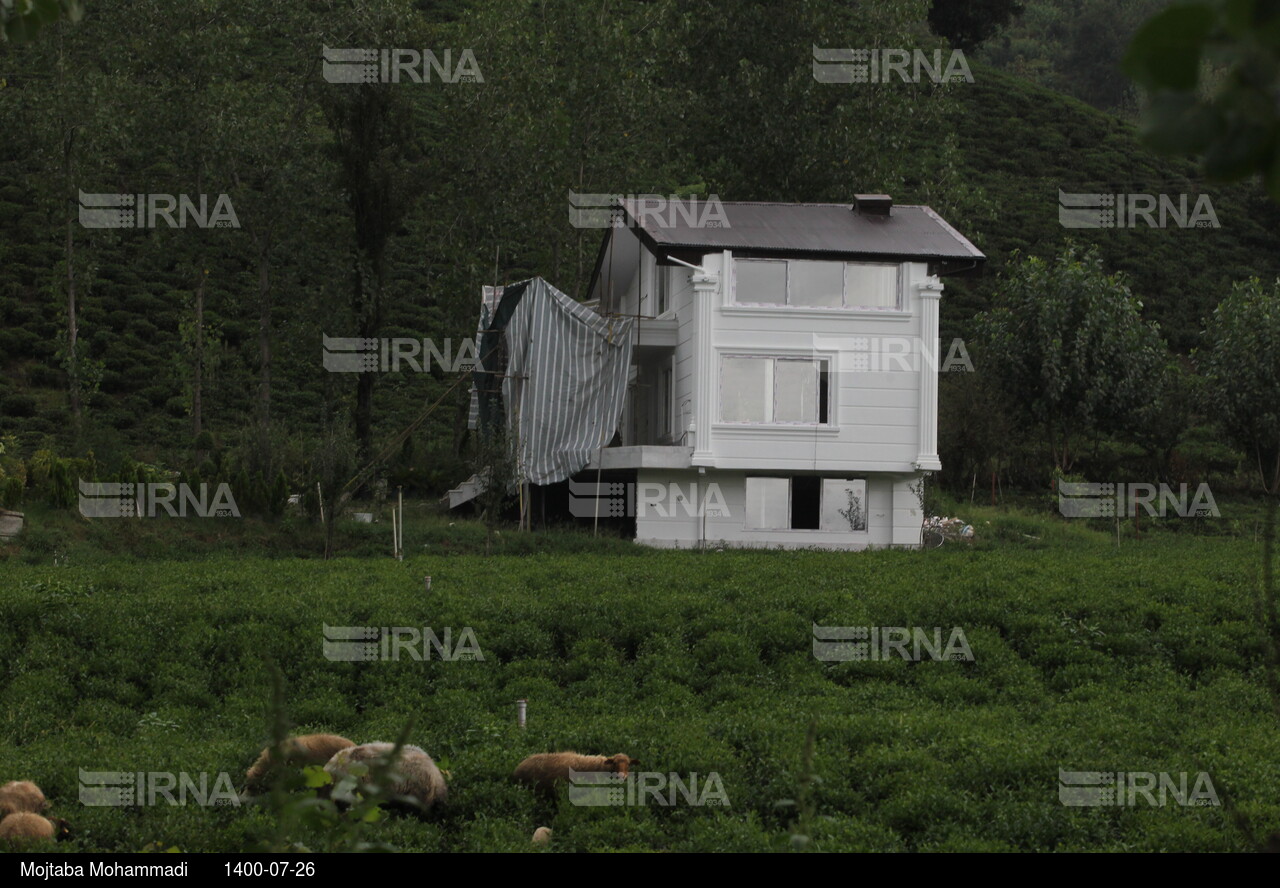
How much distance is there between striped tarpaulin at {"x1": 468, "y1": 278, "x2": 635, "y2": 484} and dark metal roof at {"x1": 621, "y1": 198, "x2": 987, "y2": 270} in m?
2.70

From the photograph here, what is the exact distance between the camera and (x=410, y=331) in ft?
170

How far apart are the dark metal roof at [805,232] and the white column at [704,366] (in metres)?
0.95

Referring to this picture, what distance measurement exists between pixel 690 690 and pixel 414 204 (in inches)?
983

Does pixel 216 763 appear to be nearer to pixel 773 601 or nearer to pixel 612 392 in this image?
pixel 773 601

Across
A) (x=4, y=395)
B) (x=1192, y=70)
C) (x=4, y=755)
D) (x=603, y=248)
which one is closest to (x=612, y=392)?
(x=603, y=248)

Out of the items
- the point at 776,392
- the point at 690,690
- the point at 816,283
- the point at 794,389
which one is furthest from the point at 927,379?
the point at 690,690

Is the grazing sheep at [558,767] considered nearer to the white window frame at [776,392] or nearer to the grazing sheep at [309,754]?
the grazing sheep at [309,754]

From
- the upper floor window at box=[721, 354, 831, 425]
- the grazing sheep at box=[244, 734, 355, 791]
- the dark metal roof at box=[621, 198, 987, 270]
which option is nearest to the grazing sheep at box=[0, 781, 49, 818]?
the grazing sheep at box=[244, 734, 355, 791]

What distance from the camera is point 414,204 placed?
126 feet

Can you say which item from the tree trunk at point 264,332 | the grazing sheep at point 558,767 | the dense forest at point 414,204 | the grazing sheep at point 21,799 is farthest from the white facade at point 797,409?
the grazing sheep at point 21,799

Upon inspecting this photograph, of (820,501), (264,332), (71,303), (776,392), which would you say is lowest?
(820,501)

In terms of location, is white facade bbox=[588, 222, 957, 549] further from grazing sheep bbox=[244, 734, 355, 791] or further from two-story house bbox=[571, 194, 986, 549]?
grazing sheep bbox=[244, 734, 355, 791]

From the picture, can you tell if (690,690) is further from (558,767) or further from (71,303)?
(71,303)

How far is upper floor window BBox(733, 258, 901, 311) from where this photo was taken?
30.7m
